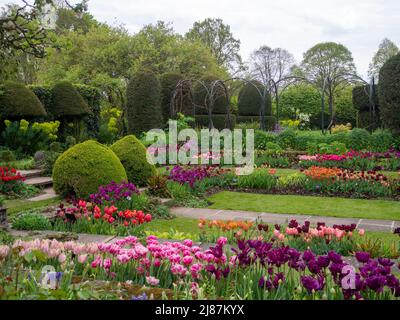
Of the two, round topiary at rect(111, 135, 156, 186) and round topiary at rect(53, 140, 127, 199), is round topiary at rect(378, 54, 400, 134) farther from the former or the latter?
round topiary at rect(53, 140, 127, 199)

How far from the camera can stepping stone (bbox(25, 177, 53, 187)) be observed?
927 centimetres

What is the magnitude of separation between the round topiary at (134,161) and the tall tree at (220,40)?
113 feet

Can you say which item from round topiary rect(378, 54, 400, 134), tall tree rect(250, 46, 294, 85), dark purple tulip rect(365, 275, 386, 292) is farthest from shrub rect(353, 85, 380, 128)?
tall tree rect(250, 46, 294, 85)

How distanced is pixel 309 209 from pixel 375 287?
5167 mm

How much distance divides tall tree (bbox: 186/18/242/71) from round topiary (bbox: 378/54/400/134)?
95.9ft

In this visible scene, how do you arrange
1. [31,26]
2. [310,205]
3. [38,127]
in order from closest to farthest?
[31,26] → [310,205] → [38,127]

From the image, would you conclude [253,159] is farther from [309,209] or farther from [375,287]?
[375,287]

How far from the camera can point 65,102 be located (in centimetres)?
1531

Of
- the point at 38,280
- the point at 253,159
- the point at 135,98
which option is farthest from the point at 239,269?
the point at 135,98

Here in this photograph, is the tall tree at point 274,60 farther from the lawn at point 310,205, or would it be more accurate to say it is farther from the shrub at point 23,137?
the lawn at point 310,205

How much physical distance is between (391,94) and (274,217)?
27.5 feet

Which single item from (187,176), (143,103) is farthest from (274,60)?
(187,176)

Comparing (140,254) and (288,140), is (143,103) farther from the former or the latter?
(140,254)

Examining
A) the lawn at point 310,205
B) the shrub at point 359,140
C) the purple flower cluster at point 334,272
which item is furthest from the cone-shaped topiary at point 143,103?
the purple flower cluster at point 334,272
